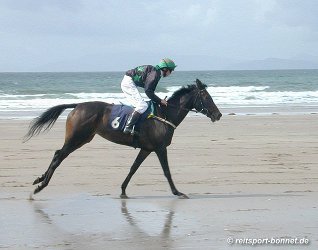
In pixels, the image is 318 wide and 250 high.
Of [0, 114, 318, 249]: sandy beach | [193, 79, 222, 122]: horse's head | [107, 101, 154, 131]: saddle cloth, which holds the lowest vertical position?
[0, 114, 318, 249]: sandy beach

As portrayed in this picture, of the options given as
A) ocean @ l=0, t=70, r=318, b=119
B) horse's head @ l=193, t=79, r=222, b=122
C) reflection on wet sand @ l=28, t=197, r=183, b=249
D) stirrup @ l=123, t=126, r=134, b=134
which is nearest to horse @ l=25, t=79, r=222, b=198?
horse's head @ l=193, t=79, r=222, b=122

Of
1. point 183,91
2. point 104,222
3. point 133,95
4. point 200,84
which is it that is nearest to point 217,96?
point 183,91

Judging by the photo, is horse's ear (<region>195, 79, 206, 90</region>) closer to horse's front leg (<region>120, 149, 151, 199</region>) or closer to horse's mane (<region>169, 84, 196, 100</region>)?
horse's mane (<region>169, 84, 196, 100</region>)

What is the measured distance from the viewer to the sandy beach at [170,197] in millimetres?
6879

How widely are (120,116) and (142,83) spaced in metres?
0.59

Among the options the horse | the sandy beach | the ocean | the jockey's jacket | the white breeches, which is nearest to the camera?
the sandy beach

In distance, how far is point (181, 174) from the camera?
37.7ft

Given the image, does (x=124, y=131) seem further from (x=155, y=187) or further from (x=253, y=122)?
(x=253, y=122)

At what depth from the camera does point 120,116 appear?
9648 millimetres

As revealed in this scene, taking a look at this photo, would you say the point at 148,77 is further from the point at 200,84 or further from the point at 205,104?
the point at 205,104

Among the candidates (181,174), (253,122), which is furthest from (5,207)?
(253,122)

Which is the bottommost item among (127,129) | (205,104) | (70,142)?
(70,142)

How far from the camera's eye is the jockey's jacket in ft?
31.0

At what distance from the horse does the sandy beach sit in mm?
428
